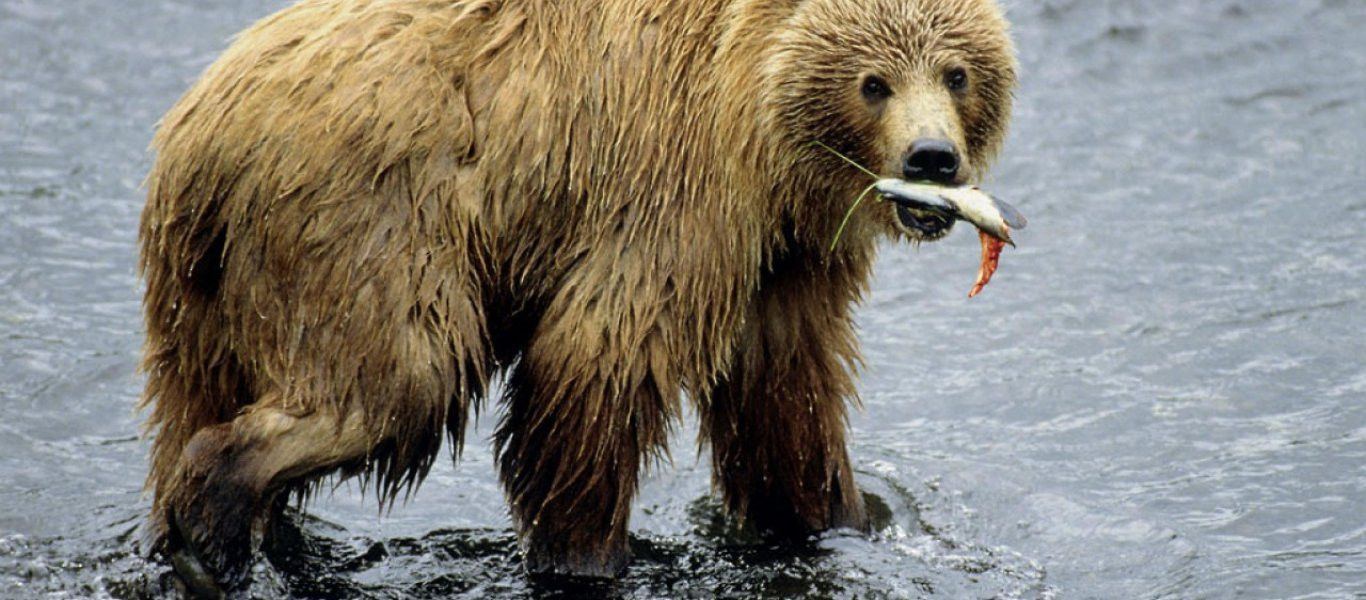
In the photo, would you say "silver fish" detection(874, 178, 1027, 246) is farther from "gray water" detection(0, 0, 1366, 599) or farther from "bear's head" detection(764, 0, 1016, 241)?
"gray water" detection(0, 0, 1366, 599)

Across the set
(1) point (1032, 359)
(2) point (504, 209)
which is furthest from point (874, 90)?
(1) point (1032, 359)

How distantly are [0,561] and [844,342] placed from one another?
132 inches

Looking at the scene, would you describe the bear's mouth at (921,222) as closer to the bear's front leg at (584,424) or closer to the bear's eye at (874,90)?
the bear's eye at (874,90)

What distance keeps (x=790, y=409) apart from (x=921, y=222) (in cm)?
120

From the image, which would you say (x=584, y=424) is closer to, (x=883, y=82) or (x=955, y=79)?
(x=883, y=82)

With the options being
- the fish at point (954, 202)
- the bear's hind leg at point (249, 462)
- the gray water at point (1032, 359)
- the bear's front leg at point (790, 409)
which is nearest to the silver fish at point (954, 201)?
the fish at point (954, 202)

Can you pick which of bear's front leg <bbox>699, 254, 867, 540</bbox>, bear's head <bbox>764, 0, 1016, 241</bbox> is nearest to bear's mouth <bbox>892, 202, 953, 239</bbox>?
bear's head <bbox>764, 0, 1016, 241</bbox>

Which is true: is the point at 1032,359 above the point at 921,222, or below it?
below

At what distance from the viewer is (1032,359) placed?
10188mm

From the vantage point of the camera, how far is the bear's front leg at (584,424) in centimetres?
708

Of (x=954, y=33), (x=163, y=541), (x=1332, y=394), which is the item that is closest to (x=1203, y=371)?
(x=1332, y=394)

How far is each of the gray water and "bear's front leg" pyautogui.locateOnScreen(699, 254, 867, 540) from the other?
0.62 feet

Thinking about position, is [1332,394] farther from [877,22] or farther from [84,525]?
[84,525]

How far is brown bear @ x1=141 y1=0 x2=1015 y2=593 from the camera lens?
6891mm
